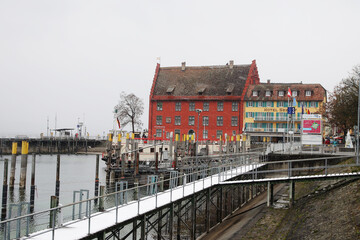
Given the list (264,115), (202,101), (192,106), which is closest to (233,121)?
(264,115)

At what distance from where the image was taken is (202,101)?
78.6 m

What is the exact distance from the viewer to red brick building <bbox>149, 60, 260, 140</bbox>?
7744 cm

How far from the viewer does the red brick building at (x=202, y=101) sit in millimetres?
77438

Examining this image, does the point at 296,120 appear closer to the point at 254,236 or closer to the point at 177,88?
the point at 177,88

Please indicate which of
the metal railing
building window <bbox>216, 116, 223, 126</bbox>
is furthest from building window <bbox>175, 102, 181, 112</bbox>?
the metal railing

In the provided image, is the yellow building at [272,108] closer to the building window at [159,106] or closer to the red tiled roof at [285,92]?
the red tiled roof at [285,92]

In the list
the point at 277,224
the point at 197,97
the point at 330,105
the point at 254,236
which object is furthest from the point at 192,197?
the point at 197,97

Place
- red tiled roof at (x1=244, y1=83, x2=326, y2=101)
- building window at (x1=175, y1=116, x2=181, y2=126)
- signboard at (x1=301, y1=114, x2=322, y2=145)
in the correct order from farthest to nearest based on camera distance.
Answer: building window at (x1=175, y1=116, x2=181, y2=126)
red tiled roof at (x1=244, y1=83, x2=326, y2=101)
signboard at (x1=301, y1=114, x2=322, y2=145)

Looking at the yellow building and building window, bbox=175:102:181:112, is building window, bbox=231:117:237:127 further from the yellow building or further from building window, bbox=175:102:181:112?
building window, bbox=175:102:181:112

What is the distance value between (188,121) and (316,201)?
53.4 metres

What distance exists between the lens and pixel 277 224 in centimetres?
2481

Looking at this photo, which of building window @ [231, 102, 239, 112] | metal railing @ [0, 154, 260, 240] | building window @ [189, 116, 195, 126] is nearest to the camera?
metal railing @ [0, 154, 260, 240]

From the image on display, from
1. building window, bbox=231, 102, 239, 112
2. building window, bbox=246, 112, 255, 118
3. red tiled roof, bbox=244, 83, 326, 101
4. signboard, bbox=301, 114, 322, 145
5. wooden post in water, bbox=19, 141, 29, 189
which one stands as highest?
red tiled roof, bbox=244, 83, 326, 101

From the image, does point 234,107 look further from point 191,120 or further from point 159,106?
point 159,106
